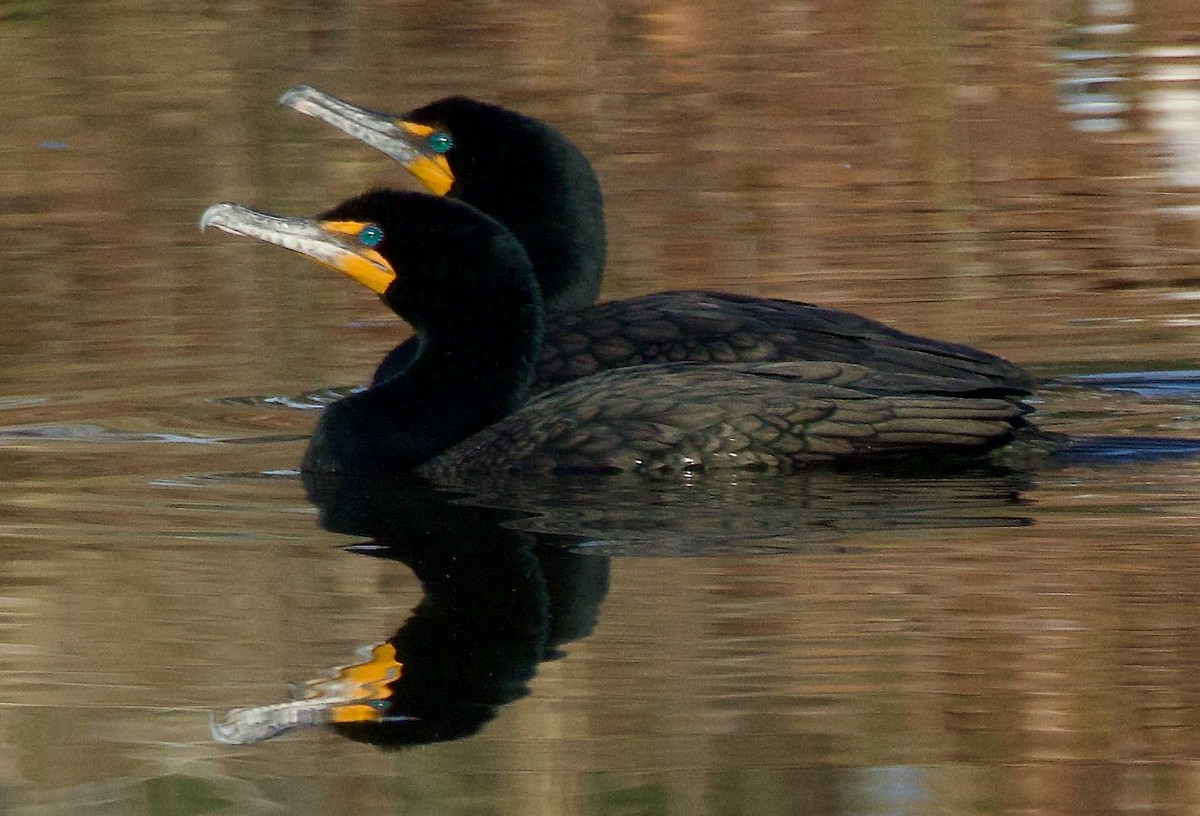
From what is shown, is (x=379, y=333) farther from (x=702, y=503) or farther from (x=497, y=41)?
(x=497, y=41)

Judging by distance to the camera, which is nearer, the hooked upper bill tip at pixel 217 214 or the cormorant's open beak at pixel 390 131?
the hooked upper bill tip at pixel 217 214

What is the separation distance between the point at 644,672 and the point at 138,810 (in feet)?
3.49

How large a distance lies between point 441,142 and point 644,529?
103 inches

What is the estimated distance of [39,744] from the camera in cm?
454

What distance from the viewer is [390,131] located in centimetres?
836

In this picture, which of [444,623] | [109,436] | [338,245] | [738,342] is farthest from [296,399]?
[444,623]

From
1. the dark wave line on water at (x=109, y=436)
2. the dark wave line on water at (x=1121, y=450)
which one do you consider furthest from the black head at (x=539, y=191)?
the dark wave line on water at (x=1121, y=450)

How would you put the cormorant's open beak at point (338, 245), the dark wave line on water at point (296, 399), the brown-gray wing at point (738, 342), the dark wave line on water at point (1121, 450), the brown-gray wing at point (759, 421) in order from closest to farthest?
the brown-gray wing at point (759, 421) → the dark wave line on water at point (1121, 450) → the cormorant's open beak at point (338, 245) → the brown-gray wing at point (738, 342) → the dark wave line on water at point (296, 399)

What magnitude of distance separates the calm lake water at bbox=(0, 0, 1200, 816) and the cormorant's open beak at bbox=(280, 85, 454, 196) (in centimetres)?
78

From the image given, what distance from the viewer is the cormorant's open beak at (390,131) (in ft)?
26.8

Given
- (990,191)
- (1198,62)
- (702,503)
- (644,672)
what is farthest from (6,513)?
(1198,62)

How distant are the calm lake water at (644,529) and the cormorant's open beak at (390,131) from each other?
2.56 feet

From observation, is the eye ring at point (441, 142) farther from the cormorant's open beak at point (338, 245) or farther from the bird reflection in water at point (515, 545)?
the bird reflection in water at point (515, 545)

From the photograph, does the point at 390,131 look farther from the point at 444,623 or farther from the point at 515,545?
the point at 444,623
